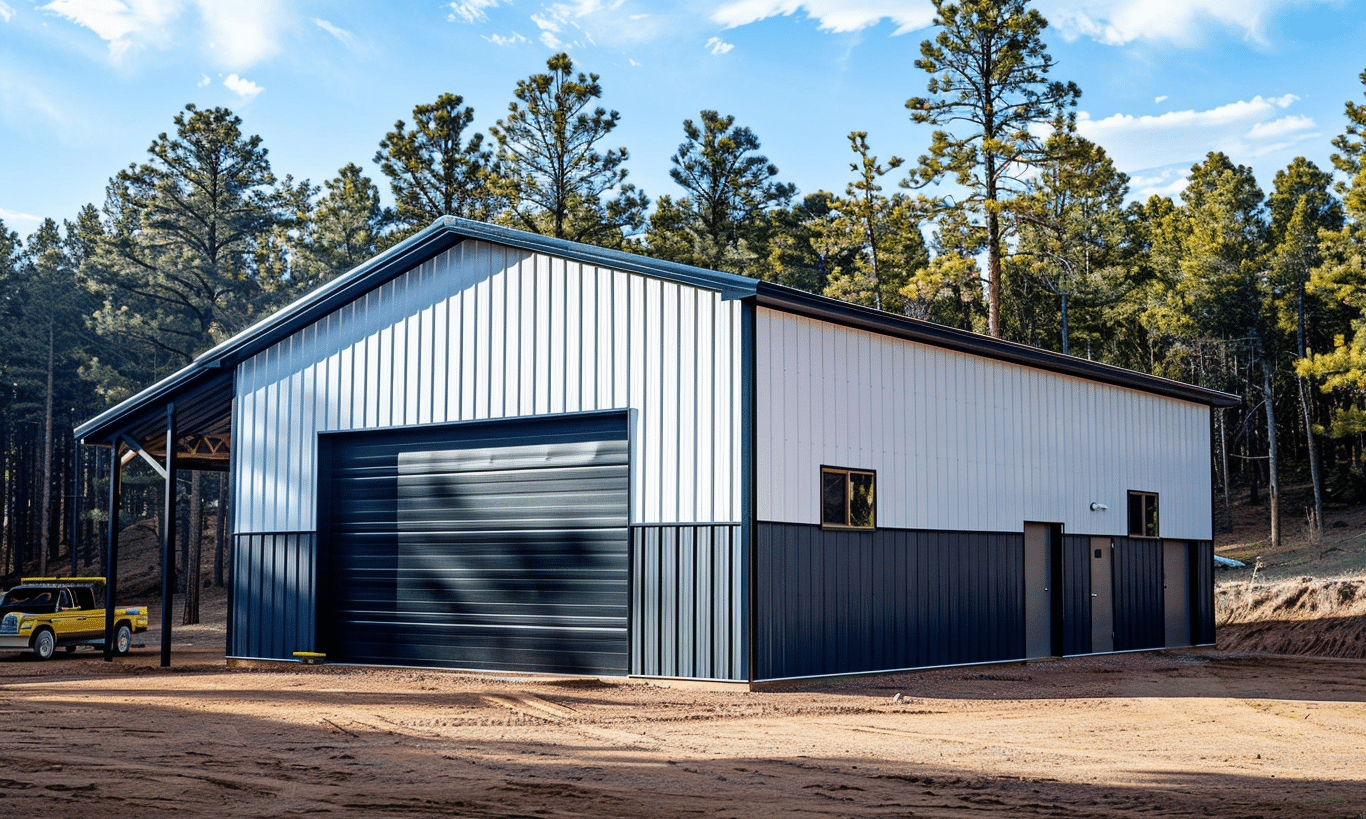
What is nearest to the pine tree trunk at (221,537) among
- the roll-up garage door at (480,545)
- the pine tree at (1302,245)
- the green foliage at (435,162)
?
the green foliage at (435,162)

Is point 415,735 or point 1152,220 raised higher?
point 1152,220

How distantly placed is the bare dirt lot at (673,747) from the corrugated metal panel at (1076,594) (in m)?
3.52

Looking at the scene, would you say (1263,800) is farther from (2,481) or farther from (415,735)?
(2,481)

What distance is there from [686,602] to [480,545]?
3.87m

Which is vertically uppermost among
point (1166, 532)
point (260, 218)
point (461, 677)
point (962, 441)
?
point (260, 218)

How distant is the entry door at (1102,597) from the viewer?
21.8 metres

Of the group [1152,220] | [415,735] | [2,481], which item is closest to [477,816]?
[415,735]

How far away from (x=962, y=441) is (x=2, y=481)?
53.5m

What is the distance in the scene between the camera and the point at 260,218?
44.2m

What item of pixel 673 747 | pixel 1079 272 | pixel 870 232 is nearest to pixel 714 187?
pixel 870 232

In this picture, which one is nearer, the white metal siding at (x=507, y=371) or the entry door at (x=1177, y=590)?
the white metal siding at (x=507, y=371)

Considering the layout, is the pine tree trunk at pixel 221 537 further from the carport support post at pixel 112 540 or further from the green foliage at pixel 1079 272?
the green foliage at pixel 1079 272

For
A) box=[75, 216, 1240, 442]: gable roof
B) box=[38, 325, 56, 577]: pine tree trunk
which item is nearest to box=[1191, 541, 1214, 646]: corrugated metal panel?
box=[75, 216, 1240, 442]: gable roof

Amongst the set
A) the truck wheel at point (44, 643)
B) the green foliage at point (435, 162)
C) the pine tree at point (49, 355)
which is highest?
the green foliage at point (435, 162)
